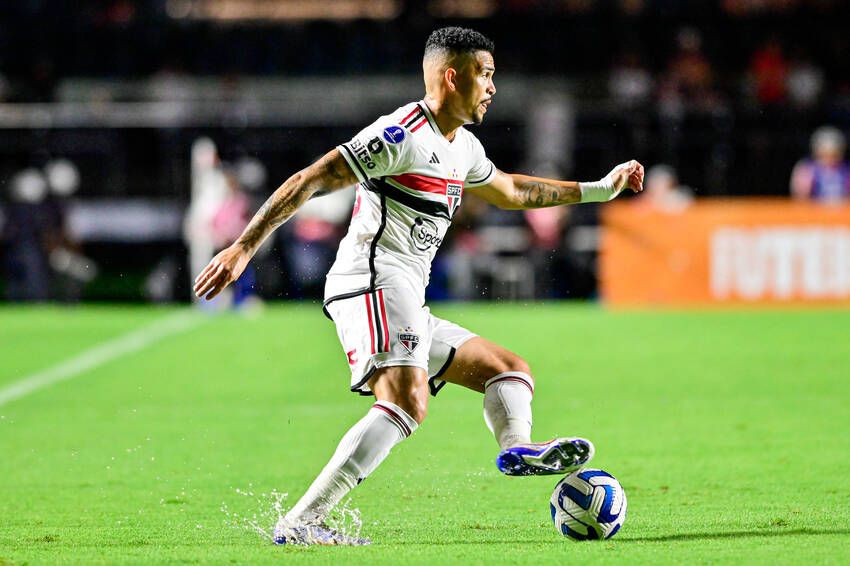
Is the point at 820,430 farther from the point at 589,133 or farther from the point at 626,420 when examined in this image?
the point at 589,133

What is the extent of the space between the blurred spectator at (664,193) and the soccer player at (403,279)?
43.2ft

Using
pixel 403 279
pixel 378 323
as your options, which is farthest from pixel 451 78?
pixel 378 323

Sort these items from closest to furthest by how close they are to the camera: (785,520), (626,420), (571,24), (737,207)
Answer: (785,520), (626,420), (737,207), (571,24)

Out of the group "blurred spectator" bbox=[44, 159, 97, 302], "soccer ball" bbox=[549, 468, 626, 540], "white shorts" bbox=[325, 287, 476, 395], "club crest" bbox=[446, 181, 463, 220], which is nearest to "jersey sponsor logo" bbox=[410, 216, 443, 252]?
"club crest" bbox=[446, 181, 463, 220]

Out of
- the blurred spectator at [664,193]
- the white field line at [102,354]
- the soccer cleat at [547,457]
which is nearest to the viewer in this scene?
the soccer cleat at [547,457]

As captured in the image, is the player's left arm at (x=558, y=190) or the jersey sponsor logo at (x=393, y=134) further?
the player's left arm at (x=558, y=190)

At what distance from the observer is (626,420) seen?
1014cm

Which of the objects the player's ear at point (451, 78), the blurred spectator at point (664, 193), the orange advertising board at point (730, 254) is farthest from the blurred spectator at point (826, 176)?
the player's ear at point (451, 78)

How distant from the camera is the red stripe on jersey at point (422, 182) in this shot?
6082 millimetres

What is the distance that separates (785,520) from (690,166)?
1659 centimetres

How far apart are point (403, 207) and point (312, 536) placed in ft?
4.84

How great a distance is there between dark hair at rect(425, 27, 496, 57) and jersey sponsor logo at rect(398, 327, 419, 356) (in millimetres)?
1244

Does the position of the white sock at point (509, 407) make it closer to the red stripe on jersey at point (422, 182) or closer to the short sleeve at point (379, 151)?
the red stripe on jersey at point (422, 182)

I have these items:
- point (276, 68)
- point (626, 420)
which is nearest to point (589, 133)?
point (276, 68)
